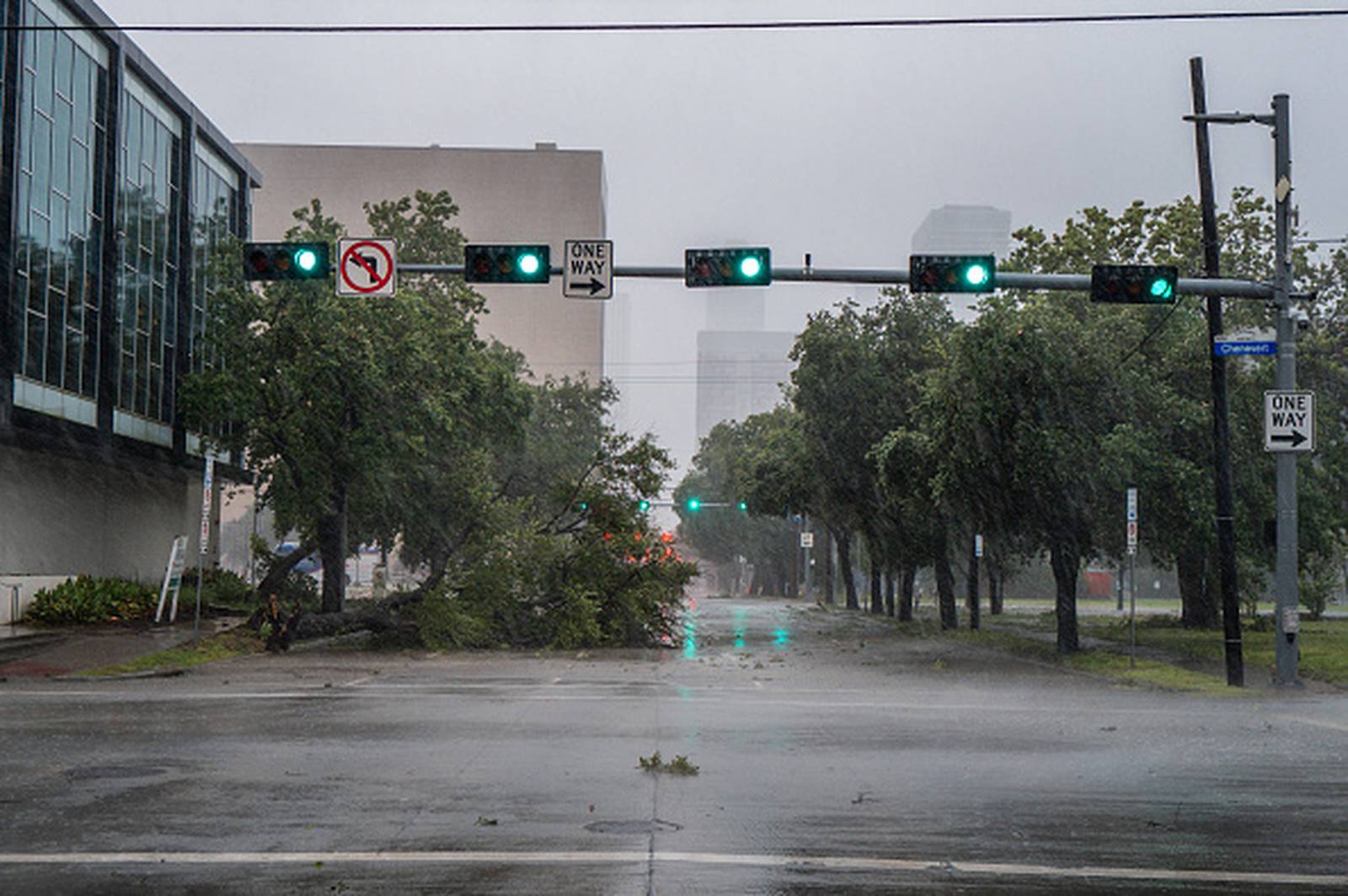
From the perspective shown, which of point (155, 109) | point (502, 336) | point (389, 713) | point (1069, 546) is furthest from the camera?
point (502, 336)

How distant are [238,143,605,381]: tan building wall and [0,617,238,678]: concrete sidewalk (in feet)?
318

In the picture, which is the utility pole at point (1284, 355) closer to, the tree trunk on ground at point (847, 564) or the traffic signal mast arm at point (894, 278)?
the traffic signal mast arm at point (894, 278)

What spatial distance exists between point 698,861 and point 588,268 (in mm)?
13620

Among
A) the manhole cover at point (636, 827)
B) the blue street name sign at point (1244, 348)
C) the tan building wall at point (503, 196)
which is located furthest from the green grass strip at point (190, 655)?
the tan building wall at point (503, 196)

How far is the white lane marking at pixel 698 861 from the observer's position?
26.8ft

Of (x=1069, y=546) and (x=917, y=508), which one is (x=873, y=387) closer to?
(x=917, y=508)

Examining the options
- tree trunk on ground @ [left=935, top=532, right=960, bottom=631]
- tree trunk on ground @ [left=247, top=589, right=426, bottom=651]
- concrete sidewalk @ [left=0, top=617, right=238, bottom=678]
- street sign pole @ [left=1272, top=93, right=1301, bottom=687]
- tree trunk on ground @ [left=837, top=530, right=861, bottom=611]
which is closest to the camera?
street sign pole @ [left=1272, top=93, right=1301, bottom=687]

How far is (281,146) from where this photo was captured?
13738cm

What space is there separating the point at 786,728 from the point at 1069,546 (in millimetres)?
18386

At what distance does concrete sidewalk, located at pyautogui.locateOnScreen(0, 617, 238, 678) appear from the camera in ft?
81.8

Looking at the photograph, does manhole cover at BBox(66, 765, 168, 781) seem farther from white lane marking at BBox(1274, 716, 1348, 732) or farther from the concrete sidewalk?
the concrete sidewalk

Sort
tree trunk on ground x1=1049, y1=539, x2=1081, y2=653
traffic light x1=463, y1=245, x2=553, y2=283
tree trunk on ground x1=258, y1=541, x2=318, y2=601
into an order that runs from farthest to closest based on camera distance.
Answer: tree trunk on ground x1=258, y1=541, x2=318, y2=601 → tree trunk on ground x1=1049, y1=539, x2=1081, y2=653 → traffic light x1=463, y1=245, x2=553, y2=283

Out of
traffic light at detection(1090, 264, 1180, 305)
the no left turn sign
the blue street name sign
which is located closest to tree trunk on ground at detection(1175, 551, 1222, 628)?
the blue street name sign

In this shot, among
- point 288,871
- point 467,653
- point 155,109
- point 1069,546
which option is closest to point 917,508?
point 1069,546
